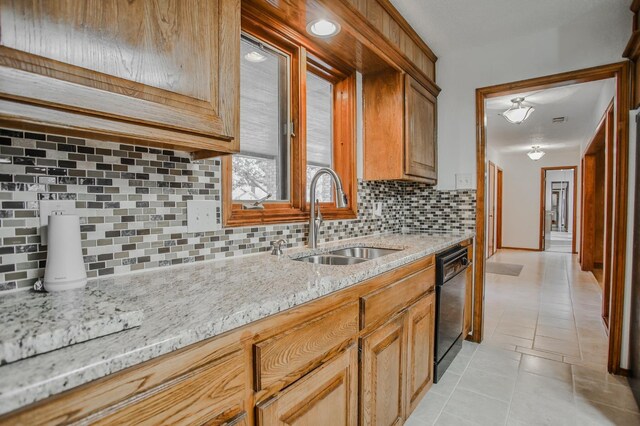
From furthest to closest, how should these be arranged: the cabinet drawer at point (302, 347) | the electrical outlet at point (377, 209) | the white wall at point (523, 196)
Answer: the white wall at point (523, 196), the electrical outlet at point (377, 209), the cabinet drawer at point (302, 347)

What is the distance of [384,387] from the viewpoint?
132 cm

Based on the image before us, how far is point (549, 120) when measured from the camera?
4.85 meters

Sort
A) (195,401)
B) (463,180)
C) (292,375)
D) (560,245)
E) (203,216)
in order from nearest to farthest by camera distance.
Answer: (195,401), (292,375), (203,216), (463,180), (560,245)

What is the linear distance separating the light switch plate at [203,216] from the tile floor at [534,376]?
56.5 inches

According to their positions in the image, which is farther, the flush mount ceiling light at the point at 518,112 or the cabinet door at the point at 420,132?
the flush mount ceiling light at the point at 518,112

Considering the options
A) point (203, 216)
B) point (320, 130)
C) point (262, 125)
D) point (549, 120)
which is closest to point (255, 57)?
point (262, 125)

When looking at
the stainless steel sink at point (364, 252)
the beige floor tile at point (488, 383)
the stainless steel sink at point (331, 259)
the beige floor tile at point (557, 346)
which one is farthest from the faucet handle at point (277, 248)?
the beige floor tile at point (557, 346)

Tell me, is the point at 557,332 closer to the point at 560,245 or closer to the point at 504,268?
the point at 504,268

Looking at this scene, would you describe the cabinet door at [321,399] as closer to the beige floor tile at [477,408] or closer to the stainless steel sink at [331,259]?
the stainless steel sink at [331,259]

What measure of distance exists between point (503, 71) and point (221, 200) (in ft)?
8.06

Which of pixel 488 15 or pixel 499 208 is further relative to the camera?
pixel 499 208

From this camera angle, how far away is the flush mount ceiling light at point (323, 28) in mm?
1574

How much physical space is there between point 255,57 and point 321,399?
5.36ft

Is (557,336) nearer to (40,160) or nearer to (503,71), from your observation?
(503,71)
